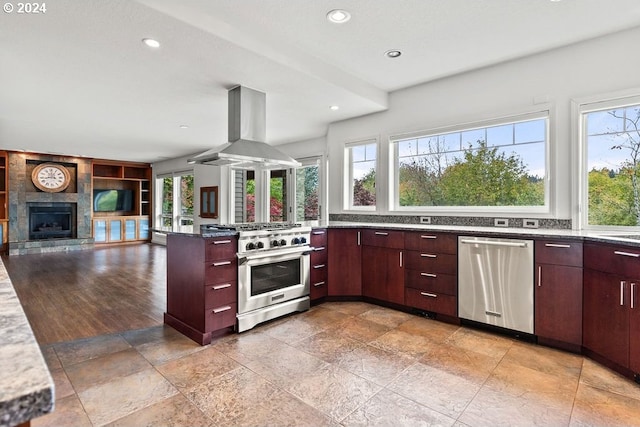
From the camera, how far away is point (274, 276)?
11.1ft

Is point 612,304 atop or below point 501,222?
below

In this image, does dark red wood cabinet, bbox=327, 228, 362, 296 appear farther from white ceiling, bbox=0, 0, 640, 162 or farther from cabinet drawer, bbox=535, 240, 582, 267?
cabinet drawer, bbox=535, 240, 582, 267

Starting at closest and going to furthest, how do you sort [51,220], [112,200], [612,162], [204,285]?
[204,285], [612,162], [51,220], [112,200]

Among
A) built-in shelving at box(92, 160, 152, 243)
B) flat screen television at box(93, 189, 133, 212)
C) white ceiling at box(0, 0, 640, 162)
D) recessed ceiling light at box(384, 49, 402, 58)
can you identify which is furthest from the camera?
flat screen television at box(93, 189, 133, 212)

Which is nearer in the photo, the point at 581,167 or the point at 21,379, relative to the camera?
the point at 21,379

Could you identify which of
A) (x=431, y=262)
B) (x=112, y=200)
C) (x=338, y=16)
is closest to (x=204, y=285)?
(x=431, y=262)

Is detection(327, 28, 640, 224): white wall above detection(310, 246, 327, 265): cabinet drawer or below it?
above

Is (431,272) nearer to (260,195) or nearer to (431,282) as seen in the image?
(431,282)

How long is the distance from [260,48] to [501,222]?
2.84 meters

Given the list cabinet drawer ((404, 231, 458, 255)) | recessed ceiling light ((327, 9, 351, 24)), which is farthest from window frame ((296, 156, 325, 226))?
recessed ceiling light ((327, 9, 351, 24))

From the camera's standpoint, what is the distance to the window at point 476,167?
134 inches

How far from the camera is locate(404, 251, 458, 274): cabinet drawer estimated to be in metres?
3.24

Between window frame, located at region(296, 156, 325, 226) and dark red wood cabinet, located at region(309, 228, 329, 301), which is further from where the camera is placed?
window frame, located at region(296, 156, 325, 226)

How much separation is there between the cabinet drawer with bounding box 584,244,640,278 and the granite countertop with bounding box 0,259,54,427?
117 inches
